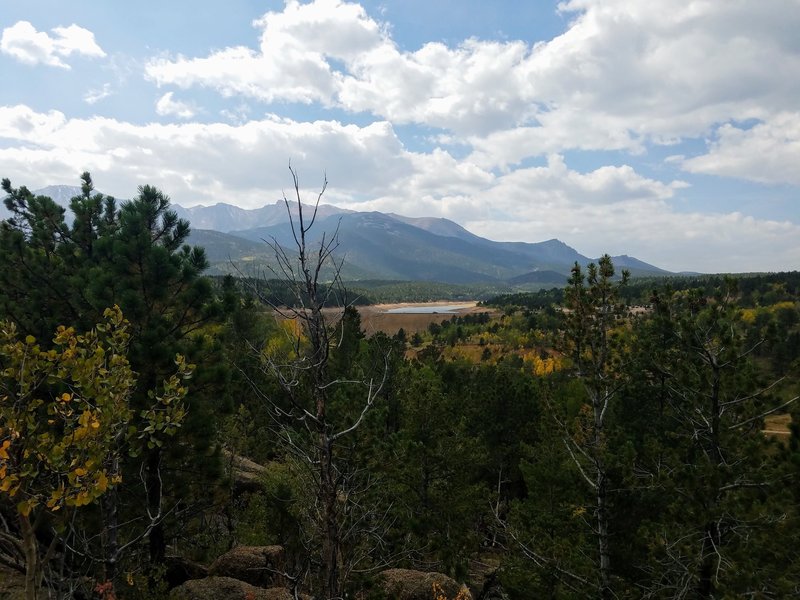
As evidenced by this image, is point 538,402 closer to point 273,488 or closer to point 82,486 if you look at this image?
point 273,488

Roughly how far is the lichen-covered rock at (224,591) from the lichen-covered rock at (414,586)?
2.94 metres

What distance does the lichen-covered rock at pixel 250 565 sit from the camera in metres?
13.8

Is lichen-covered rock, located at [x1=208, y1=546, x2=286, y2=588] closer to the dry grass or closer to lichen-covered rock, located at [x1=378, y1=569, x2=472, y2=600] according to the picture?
lichen-covered rock, located at [x1=378, y1=569, x2=472, y2=600]

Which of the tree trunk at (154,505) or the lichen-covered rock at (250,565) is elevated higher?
the tree trunk at (154,505)

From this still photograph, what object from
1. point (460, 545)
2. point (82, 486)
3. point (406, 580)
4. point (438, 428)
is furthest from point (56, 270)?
point (460, 545)

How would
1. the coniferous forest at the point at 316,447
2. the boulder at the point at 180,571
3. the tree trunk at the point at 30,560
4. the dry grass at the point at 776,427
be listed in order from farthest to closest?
the boulder at the point at 180,571 → the dry grass at the point at 776,427 → the coniferous forest at the point at 316,447 → the tree trunk at the point at 30,560

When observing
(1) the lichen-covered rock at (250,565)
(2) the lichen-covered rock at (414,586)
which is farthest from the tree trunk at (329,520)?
(1) the lichen-covered rock at (250,565)

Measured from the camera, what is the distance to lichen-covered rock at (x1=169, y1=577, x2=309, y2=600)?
12.1 m

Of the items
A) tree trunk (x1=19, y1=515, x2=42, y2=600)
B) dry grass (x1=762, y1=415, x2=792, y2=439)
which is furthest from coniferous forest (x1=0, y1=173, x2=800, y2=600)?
dry grass (x1=762, y1=415, x2=792, y2=439)

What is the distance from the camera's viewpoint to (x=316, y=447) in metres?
6.88

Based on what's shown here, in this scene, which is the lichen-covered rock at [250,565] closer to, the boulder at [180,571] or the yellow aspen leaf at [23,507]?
the boulder at [180,571]

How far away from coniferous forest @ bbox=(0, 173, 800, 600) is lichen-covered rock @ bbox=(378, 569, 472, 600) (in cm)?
8

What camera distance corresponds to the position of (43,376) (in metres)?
6.02

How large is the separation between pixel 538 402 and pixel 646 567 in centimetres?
1920
